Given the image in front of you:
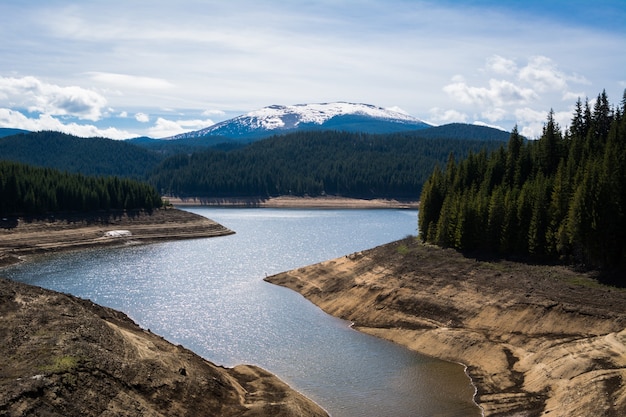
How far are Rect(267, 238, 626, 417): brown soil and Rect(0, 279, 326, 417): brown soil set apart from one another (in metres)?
14.8

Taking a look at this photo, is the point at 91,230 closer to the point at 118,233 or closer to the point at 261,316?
the point at 118,233

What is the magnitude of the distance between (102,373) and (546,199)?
51.9 metres

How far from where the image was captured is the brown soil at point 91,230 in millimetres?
102625

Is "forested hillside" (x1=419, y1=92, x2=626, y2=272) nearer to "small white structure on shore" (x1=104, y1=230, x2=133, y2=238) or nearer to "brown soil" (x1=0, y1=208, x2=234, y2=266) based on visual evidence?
"brown soil" (x1=0, y1=208, x2=234, y2=266)

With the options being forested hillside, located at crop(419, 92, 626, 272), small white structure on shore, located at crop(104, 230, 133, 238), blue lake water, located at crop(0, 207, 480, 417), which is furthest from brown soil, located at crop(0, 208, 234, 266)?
forested hillside, located at crop(419, 92, 626, 272)

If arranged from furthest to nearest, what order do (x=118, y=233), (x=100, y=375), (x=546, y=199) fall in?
(x=118, y=233), (x=546, y=199), (x=100, y=375)

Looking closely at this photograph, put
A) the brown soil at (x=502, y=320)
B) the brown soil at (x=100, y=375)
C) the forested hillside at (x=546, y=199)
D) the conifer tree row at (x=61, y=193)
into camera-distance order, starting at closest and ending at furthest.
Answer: the brown soil at (x=100, y=375), the brown soil at (x=502, y=320), the forested hillside at (x=546, y=199), the conifer tree row at (x=61, y=193)

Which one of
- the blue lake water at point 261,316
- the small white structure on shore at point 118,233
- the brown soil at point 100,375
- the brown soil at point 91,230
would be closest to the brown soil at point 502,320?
the blue lake water at point 261,316

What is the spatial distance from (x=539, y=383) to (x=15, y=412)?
30.1 metres

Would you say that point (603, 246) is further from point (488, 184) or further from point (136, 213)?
point (136, 213)

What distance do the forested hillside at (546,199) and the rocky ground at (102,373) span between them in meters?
33.0

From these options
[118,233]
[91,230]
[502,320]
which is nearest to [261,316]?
[502,320]

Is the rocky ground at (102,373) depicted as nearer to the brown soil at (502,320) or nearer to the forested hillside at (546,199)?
the brown soil at (502,320)

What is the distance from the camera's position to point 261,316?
195ft
